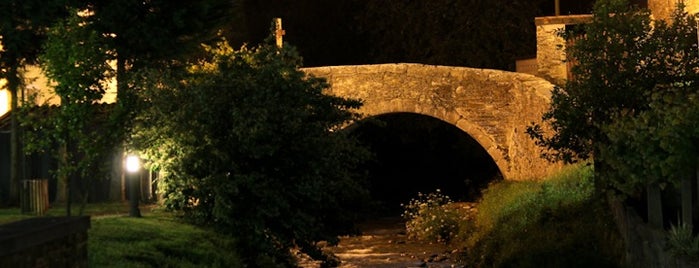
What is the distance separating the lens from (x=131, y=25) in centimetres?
1978

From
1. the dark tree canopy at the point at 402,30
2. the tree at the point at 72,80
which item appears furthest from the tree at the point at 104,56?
the dark tree canopy at the point at 402,30

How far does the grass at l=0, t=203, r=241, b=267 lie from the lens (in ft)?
47.5

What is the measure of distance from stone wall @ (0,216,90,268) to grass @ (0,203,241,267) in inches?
44.8

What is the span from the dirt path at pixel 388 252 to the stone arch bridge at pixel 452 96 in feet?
Answer: 9.29

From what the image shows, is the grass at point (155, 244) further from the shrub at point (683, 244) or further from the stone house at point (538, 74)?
the shrub at point (683, 244)

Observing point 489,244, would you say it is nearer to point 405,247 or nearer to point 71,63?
point 405,247

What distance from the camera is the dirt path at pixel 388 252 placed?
22.2 metres

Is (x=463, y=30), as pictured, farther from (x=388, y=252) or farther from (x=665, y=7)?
(x=388, y=252)

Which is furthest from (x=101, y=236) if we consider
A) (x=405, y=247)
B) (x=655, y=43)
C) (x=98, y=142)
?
(x=405, y=247)

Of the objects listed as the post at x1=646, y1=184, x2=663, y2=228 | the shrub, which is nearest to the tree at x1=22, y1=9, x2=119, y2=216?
the post at x1=646, y1=184, x2=663, y2=228

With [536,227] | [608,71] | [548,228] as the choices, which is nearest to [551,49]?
[536,227]

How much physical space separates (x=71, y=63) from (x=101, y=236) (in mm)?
2368

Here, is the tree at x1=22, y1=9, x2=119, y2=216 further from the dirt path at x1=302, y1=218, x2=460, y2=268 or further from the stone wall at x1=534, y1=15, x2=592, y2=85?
the stone wall at x1=534, y1=15, x2=592, y2=85

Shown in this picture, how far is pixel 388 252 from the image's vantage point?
24047 mm
